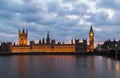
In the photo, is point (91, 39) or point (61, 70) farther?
point (91, 39)

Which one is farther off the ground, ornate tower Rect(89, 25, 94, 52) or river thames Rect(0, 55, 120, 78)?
ornate tower Rect(89, 25, 94, 52)

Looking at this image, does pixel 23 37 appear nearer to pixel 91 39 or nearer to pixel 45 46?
pixel 45 46

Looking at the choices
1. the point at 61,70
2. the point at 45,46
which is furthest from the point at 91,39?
the point at 61,70

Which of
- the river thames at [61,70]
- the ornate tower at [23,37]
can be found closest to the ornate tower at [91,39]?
the ornate tower at [23,37]

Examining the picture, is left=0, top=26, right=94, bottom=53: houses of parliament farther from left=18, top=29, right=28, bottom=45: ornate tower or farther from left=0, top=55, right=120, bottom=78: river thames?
left=0, top=55, right=120, bottom=78: river thames

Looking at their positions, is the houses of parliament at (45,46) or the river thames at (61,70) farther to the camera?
the houses of parliament at (45,46)

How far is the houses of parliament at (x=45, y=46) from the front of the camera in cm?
17112

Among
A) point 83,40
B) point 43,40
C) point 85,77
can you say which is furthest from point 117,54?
point 43,40

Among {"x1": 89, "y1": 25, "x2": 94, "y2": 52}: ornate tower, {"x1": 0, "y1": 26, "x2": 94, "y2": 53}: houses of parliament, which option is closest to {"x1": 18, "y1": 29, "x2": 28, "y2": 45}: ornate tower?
{"x1": 0, "y1": 26, "x2": 94, "y2": 53}: houses of parliament

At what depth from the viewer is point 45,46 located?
17550cm

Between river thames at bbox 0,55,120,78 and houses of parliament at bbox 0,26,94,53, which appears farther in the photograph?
houses of parliament at bbox 0,26,94,53

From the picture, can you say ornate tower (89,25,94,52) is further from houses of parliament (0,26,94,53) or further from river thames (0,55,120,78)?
river thames (0,55,120,78)

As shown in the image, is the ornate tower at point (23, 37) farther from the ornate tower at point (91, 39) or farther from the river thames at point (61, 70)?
the river thames at point (61, 70)

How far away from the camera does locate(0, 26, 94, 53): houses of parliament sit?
171125mm
